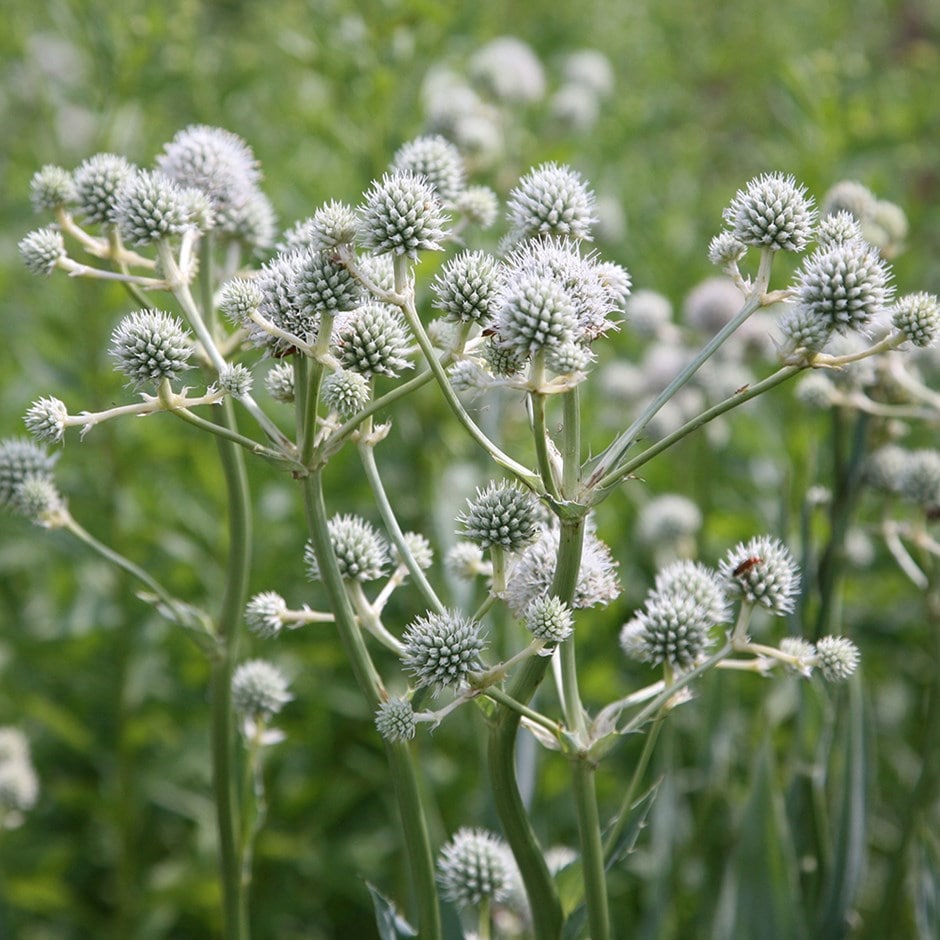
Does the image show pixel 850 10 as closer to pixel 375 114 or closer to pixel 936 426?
pixel 375 114

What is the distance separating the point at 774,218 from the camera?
2.00 meters

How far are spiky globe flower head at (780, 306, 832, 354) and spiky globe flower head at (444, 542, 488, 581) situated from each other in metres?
0.77

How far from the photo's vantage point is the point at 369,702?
1.98 metres

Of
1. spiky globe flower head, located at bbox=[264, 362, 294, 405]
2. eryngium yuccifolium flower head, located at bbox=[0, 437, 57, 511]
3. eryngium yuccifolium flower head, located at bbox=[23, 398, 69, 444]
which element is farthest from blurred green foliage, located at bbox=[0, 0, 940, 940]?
eryngium yuccifolium flower head, located at bbox=[23, 398, 69, 444]

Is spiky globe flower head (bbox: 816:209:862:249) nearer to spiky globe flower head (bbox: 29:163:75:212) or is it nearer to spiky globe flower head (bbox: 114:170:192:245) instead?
spiky globe flower head (bbox: 114:170:192:245)

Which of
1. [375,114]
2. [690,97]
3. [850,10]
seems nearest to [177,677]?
[375,114]

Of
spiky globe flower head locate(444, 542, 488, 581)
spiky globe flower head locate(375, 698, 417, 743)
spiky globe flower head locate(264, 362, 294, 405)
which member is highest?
spiky globe flower head locate(264, 362, 294, 405)

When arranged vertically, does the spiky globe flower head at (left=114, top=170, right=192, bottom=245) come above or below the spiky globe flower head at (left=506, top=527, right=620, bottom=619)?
above

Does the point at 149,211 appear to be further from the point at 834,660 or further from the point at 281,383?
the point at 834,660

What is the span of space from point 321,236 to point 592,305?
48 cm

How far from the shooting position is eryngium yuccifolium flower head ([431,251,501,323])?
190 centimetres

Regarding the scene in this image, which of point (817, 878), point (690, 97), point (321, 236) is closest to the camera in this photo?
point (321, 236)

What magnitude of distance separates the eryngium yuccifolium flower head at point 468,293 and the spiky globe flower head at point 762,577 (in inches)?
26.9

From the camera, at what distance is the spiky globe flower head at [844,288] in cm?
187
